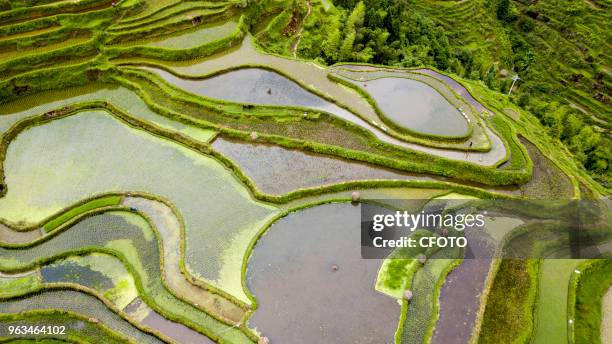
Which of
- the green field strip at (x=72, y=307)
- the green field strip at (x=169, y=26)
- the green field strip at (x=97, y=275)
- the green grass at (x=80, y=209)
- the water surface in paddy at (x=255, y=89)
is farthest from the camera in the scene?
the green field strip at (x=169, y=26)

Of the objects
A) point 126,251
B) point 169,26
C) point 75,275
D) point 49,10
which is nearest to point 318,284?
point 126,251

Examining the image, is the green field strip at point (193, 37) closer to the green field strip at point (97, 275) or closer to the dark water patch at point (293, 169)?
the dark water patch at point (293, 169)

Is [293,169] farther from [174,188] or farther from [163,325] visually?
[163,325]

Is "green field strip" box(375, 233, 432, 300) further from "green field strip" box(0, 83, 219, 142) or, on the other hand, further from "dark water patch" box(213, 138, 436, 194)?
"green field strip" box(0, 83, 219, 142)

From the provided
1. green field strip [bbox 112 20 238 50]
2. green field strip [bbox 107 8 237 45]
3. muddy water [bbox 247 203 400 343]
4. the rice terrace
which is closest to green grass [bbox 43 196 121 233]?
the rice terrace

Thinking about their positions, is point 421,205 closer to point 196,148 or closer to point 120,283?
point 196,148

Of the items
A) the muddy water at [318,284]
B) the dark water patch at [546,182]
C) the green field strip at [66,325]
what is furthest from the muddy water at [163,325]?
the dark water patch at [546,182]

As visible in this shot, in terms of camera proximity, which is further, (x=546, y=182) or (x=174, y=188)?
(x=174, y=188)
